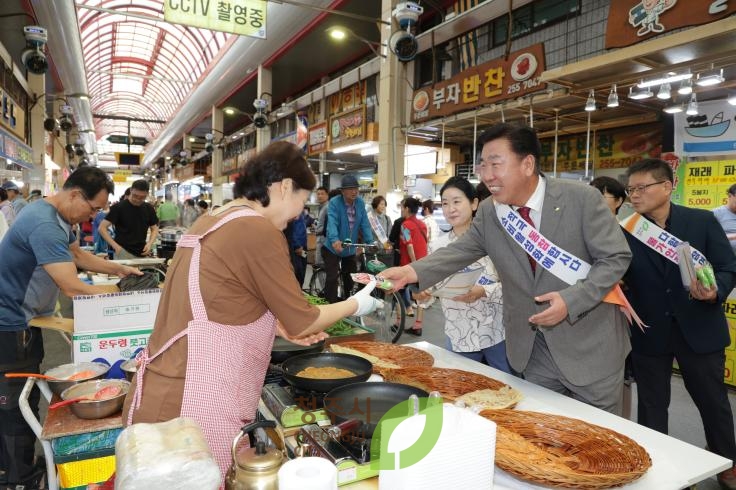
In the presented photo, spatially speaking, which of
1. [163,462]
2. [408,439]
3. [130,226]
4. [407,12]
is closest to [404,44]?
[407,12]

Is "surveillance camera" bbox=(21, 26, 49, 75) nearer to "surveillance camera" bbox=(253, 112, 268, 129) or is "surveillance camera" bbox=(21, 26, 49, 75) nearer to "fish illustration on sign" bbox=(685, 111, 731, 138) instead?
"surveillance camera" bbox=(253, 112, 268, 129)

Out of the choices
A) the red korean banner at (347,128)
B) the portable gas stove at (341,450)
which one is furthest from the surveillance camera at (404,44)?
the portable gas stove at (341,450)

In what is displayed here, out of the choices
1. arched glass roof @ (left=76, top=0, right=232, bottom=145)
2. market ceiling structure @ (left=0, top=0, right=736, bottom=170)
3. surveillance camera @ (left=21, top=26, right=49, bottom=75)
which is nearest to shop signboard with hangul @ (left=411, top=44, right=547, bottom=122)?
market ceiling structure @ (left=0, top=0, right=736, bottom=170)

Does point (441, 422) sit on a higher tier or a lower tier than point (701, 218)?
lower

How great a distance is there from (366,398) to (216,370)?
533 millimetres

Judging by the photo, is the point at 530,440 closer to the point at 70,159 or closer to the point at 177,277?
the point at 177,277

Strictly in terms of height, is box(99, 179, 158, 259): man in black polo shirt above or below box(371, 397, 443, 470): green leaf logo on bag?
above

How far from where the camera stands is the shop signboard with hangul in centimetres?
663

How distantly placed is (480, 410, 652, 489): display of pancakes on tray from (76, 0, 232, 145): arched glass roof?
14.7 m

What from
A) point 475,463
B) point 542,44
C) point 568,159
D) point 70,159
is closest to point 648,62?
point 542,44

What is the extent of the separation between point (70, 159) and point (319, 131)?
1994cm

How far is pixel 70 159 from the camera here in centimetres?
2581

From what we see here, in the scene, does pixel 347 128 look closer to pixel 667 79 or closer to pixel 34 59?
pixel 34 59

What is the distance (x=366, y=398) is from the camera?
1.71 m
